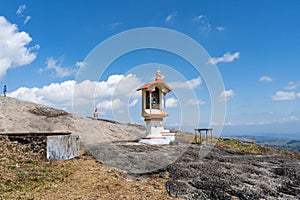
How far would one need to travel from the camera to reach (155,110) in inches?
684

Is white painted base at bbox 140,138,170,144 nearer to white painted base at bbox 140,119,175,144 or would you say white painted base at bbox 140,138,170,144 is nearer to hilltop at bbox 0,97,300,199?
white painted base at bbox 140,119,175,144

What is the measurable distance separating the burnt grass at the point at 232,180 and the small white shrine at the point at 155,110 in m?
5.75

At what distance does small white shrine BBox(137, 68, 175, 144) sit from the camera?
1661 cm

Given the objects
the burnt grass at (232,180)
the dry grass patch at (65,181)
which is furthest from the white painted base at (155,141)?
the dry grass patch at (65,181)

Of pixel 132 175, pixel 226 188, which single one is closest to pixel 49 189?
pixel 132 175

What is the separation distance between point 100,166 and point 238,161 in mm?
5830

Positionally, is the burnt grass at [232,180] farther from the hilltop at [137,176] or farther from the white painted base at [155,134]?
the white painted base at [155,134]

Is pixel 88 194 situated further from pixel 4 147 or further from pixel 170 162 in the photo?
pixel 4 147

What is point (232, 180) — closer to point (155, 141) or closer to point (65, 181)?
point (65, 181)

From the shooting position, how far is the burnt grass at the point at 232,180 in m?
6.71

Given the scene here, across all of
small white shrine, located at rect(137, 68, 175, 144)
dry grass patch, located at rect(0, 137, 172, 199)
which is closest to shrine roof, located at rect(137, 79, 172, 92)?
small white shrine, located at rect(137, 68, 175, 144)

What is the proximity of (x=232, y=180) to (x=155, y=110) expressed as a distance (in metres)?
9.94

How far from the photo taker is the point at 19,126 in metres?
16.9

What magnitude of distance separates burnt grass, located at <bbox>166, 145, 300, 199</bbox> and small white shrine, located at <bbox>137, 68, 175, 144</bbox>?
5747mm
